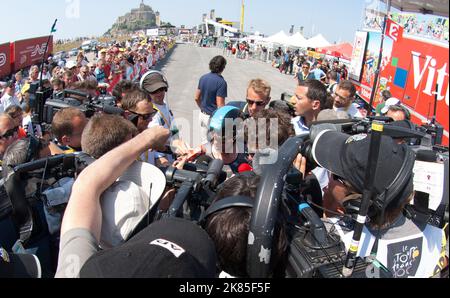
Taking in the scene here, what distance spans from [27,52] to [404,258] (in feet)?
66.0

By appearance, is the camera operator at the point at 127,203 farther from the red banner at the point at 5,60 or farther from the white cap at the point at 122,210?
the red banner at the point at 5,60

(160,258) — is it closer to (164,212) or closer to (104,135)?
(164,212)

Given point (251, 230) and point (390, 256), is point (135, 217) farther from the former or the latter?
point (390, 256)

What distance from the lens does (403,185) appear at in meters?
1.20

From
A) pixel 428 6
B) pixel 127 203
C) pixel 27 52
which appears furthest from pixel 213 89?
pixel 27 52

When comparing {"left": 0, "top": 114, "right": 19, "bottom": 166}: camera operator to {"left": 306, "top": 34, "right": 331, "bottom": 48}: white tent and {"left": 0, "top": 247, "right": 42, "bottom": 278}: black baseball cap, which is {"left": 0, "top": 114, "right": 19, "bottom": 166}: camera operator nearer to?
{"left": 0, "top": 247, "right": 42, "bottom": 278}: black baseball cap

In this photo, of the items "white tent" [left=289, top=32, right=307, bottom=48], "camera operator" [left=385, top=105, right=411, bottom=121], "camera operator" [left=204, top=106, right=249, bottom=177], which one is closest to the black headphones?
"camera operator" [left=204, top=106, right=249, bottom=177]

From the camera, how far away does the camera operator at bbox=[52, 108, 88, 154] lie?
2.88 meters

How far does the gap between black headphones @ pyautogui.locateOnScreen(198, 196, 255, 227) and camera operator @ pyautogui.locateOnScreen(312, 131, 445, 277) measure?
402 millimetres

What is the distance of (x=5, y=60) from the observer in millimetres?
14781

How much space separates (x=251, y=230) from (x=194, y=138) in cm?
596

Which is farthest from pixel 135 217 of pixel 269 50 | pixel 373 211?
pixel 269 50

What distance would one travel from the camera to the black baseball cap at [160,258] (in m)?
0.83

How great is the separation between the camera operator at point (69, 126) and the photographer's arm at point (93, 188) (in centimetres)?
159
